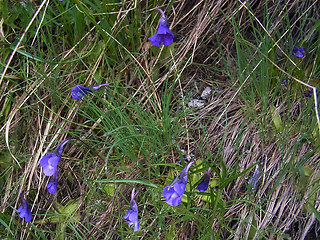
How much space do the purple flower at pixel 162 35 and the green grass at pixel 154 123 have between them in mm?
126

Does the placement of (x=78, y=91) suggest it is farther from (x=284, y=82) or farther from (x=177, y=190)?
(x=284, y=82)

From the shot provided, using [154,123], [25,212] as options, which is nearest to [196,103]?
[154,123]

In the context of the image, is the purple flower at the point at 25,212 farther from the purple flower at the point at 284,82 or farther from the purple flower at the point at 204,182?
the purple flower at the point at 284,82

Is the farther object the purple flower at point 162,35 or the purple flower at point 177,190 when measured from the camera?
the purple flower at point 162,35

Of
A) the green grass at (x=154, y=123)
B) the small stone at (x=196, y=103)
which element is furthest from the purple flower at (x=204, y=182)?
the small stone at (x=196, y=103)

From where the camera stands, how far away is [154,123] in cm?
180

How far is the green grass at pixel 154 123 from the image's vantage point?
1.67 m

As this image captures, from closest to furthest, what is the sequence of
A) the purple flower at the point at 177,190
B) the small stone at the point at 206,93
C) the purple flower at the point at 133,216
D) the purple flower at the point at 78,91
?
the purple flower at the point at 177,190 → the purple flower at the point at 133,216 → the purple flower at the point at 78,91 → the small stone at the point at 206,93

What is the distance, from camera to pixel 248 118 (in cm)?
190

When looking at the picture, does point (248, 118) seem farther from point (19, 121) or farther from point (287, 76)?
point (19, 121)

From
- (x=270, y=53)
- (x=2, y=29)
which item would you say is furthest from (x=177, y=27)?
(x=2, y=29)

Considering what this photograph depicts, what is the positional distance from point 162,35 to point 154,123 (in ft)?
1.59

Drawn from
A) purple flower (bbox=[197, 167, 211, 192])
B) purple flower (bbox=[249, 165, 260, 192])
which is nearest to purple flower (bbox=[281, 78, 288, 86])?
purple flower (bbox=[249, 165, 260, 192])

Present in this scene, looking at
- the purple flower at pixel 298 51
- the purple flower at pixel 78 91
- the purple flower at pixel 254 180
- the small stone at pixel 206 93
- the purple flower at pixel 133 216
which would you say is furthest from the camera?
the small stone at pixel 206 93
